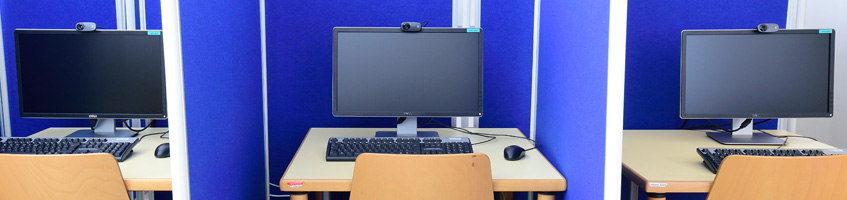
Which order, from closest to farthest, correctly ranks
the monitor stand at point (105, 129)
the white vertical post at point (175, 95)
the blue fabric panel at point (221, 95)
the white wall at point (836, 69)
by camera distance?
the white vertical post at point (175, 95), the blue fabric panel at point (221, 95), the monitor stand at point (105, 129), the white wall at point (836, 69)

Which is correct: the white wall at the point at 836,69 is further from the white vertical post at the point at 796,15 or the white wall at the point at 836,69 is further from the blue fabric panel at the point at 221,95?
the blue fabric panel at the point at 221,95

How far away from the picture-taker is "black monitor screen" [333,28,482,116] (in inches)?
75.1

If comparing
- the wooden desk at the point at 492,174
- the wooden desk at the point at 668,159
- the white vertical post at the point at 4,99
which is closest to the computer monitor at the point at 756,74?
the wooden desk at the point at 668,159

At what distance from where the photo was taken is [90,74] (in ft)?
6.32

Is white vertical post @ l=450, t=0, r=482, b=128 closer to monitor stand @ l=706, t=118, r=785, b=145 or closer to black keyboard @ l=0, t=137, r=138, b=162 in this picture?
monitor stand @ l=706, t=118, r=785, b=145

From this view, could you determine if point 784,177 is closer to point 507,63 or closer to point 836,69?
point 507,63

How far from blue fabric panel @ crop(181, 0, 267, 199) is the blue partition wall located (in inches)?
53.9

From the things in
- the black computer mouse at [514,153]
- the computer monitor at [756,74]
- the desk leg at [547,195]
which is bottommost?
the desk leg at [547,195]

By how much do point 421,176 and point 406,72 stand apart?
1.94 ft

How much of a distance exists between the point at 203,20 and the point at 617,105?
966 millimetres

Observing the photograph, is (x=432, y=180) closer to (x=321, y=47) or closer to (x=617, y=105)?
A: (x=617, y=105)

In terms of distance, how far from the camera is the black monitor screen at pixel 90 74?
1.90 metres

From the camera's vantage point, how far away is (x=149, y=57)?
191 centimetres

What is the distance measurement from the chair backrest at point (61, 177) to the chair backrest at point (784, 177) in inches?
57.5
